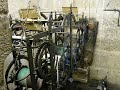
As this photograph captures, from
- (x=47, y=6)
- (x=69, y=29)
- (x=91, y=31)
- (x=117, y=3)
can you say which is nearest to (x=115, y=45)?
(x=91, y=31)

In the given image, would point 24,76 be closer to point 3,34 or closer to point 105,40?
point 3,34

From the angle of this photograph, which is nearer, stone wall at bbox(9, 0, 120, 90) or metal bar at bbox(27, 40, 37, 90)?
metal bar at bbox(27, 40, 37, 90)

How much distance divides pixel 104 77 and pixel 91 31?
47.7 inches

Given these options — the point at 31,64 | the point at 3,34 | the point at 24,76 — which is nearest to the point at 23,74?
the point at 24,76

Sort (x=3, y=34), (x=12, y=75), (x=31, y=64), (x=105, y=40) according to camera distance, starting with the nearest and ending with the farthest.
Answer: (x=3, y=34), (x=31, y=64), (x=12, y=75), (x=105, y=40)

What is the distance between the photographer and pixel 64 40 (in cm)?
270

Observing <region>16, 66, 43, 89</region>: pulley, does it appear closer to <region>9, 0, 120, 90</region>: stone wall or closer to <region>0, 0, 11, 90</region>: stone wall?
<region>0, 0, 11, 90</region>: stone wall

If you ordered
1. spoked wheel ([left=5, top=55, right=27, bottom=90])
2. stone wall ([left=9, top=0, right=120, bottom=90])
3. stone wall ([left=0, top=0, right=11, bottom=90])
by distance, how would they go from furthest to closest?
stone wall ([left=9, top=0, right=120, bottom=90]) → spoked wheel ([left=5, top=55, right=27, bottom=90]) → stone wall ([left=0, top=0, right=11, bottom=90])

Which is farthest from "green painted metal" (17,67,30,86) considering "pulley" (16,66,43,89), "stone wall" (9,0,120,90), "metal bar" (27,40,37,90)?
"stone wall" (9,0,120,90)

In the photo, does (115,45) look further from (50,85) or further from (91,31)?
(50,85)

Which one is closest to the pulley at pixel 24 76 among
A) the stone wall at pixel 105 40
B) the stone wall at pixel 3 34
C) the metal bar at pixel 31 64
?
the metal bar at pixel 31 64

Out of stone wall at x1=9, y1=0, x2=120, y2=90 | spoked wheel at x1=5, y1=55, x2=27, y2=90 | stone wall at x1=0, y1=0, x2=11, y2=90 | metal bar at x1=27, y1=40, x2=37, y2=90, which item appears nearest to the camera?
stone wall at x1=0, y1=0, x2=11, y2=90

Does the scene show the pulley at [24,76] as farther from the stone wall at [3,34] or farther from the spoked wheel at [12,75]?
the stone wall at [3,34]

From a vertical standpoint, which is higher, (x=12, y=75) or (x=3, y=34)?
(x=3, y=34)
